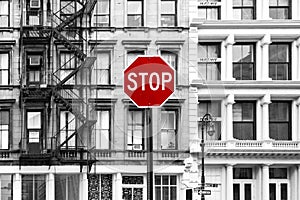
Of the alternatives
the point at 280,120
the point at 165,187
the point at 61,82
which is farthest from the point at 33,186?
the point at 280,120

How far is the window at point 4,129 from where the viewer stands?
80.0ft

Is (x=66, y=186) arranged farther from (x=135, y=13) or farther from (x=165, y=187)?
(x=135, y=13)

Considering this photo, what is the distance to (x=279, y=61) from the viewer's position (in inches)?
981

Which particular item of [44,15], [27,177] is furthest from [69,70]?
[27,177]

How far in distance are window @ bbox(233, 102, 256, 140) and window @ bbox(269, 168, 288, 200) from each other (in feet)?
4.21

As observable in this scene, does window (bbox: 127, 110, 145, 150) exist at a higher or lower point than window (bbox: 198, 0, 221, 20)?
lower

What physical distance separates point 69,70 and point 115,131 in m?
17.9

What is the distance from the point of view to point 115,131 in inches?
241

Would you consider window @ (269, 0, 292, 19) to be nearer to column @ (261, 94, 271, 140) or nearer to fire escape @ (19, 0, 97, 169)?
column @ (261, 94, 271, 140)

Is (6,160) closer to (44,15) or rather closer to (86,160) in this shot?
(86,160)

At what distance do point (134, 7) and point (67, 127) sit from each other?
4294mm

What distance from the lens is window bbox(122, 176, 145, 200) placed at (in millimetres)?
21297

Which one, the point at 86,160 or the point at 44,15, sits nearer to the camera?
the point at 86,160

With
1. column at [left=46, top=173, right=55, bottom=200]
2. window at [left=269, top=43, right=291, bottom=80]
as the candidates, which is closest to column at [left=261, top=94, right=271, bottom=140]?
window at [left=269, top=43, right=291, bottom=80]
